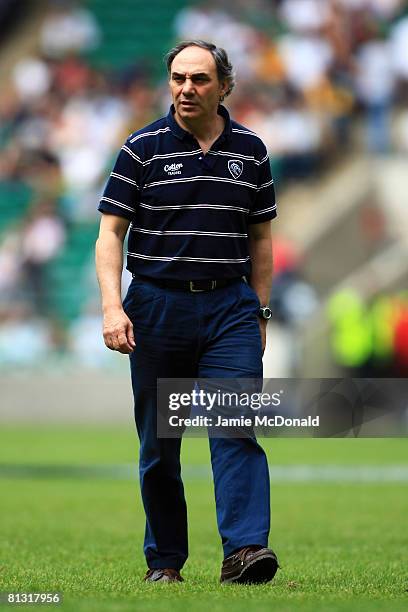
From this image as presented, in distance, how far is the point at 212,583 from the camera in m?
5.55

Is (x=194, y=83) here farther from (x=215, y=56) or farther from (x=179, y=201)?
(x=179, y=201)

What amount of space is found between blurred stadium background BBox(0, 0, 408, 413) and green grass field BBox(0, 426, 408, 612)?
14.4 feet

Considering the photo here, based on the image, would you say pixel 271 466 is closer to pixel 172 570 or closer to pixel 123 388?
pixel 123 388

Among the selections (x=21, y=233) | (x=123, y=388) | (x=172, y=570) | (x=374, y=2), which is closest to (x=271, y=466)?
(x=123, y=388)

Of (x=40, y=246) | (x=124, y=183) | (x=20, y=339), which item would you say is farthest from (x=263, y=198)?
(x=40, y=246)

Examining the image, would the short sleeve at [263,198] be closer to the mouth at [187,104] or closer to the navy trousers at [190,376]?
the navy trousers at [190,376]

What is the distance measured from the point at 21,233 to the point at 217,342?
16049 mm

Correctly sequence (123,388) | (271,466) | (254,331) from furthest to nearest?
(123,388) → (271,466) → (254,331)

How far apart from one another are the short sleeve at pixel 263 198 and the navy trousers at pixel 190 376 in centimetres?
29

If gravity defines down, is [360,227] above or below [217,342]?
above

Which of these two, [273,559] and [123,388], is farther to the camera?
[123,388]

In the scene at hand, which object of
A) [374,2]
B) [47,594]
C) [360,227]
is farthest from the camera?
[374,2]

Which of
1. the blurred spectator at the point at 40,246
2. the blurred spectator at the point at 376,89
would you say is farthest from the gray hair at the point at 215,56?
Answer: the blurred spectator at the point at 376,89

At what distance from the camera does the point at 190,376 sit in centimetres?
566
